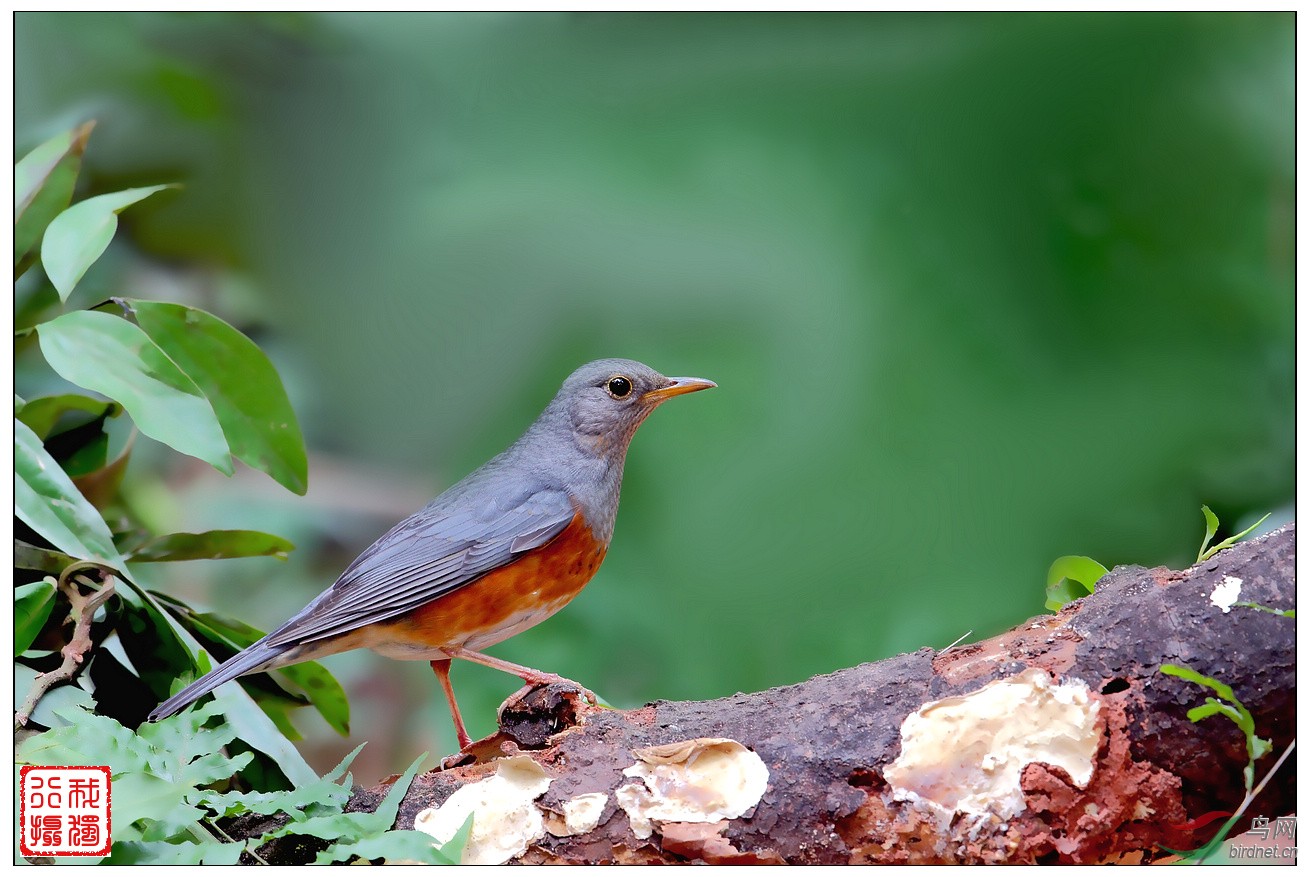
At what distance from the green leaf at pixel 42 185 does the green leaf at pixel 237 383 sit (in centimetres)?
31

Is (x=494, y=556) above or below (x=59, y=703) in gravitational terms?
above

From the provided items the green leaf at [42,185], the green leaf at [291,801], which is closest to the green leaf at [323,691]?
the green leaf at [291,801]

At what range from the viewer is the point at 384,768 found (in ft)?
12.3

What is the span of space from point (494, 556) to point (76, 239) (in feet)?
4.29

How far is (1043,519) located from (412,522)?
1.99 metres

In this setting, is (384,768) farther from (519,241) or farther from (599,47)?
(599,47)

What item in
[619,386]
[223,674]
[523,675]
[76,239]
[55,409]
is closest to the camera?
[223,674]

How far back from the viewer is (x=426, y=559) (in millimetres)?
2525

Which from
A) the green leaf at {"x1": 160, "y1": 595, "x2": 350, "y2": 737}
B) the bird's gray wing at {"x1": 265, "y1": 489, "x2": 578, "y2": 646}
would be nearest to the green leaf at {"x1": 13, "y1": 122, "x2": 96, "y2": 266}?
the green leaf at {"x1": 160, "y1": 595, "x2": 350, "y2": 737}

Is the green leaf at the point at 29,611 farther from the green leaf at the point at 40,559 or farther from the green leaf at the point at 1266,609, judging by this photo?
the green leaf at the point at 1266,609

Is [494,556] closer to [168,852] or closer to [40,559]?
[168,852]

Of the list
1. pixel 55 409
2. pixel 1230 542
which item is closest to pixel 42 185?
pixel 55 409

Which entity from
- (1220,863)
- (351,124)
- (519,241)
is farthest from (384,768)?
(1220,863)
